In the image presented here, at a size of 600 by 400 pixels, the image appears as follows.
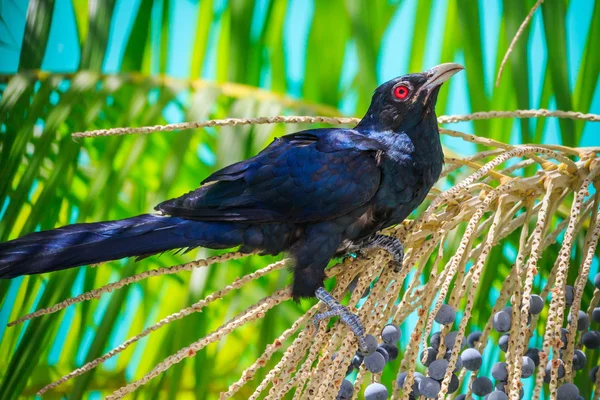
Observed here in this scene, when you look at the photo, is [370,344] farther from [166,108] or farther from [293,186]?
[166,108]

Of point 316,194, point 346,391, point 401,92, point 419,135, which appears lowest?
point 346,391

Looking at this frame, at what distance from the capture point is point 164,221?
→ 158 cm

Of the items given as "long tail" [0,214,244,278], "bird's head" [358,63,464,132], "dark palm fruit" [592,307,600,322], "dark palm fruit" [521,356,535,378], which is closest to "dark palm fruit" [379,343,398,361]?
"dark palm fruit" [521,356,535,378]

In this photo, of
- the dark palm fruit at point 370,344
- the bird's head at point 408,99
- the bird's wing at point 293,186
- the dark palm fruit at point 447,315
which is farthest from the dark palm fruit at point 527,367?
the bird's head at point 408,99

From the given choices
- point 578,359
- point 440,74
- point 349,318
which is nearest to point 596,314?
point 578,359

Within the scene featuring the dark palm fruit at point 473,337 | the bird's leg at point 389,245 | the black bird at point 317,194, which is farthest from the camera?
the black bird at point 317,194

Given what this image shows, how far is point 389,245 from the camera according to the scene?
55.0 inches

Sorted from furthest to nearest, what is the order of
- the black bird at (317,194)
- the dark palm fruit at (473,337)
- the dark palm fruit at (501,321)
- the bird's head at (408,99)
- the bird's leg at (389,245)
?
the bird's head at (408,99)
the black bird at (317,194)
the dark palm fruit at (473,337)
the bird's leg at (389,245)
the dark palm fruit at (501,321)

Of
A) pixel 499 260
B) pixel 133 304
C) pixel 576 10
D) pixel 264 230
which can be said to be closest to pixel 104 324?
pixel 264 230

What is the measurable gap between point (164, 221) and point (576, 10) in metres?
2.48

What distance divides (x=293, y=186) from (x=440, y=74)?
47cm

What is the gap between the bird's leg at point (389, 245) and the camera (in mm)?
1306

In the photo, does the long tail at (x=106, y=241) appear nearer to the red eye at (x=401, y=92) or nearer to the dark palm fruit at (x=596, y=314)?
the red eye at (x=401, y=92)

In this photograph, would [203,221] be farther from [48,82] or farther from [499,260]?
[499,260]
